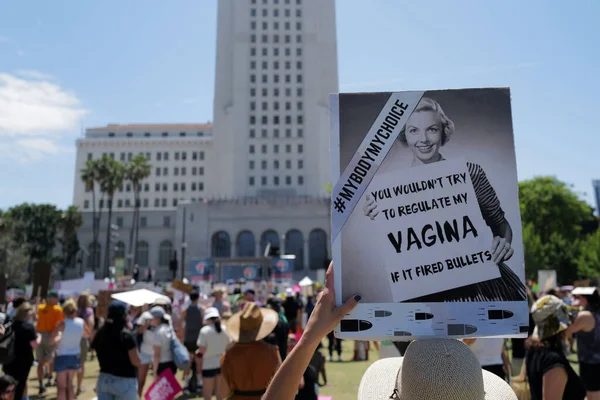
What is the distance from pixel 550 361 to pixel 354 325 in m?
2.53

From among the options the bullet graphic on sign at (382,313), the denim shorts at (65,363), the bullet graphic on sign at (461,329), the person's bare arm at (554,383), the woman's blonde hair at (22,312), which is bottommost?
the denim shorts at (65,363)

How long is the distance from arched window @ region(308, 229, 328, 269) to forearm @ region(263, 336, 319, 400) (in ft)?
215

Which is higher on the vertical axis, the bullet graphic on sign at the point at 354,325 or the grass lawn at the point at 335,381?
the bullet graphic on sign at the point at 354,325

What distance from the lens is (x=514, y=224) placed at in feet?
6.32

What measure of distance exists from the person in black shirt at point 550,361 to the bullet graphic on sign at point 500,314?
2.11 metres

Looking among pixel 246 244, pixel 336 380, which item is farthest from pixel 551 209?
pixel 336 380

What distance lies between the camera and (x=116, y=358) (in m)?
6.02

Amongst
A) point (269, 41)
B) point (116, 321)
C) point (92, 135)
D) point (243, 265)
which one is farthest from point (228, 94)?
point (116, 321)

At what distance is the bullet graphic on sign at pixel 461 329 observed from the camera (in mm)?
1854

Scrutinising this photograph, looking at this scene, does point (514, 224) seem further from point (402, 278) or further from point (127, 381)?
point (127, 381)

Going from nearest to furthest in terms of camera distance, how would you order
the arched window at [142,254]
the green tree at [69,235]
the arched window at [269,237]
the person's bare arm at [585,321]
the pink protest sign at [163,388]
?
the person's bare arm at [585,321] < the pink protest sign at [163,388] < the green tree at [69,235] < the arched window at [269,237] < the arched window at [142,254]

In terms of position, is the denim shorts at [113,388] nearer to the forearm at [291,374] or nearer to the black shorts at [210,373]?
the black shorts at [210,373]

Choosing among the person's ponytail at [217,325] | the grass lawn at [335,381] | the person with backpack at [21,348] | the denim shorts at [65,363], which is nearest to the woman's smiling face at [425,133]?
the person with backpack at [21,348]

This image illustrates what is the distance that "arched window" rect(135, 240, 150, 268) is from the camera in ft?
249
